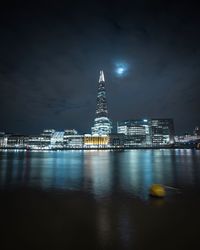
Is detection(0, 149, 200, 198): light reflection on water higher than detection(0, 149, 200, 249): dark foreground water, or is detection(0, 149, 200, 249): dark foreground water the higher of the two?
detection(0, 149, 200, 198): light reflection on water

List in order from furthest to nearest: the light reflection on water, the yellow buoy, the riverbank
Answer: the light reflection on water < the yellow buoy < the riverbank

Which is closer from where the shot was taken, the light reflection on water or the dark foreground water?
the dark foreground water

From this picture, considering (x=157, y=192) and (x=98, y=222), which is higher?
(x=157, y=192)

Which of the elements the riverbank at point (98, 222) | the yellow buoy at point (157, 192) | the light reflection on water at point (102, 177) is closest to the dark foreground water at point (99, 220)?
the riverbank at point (98, 222)

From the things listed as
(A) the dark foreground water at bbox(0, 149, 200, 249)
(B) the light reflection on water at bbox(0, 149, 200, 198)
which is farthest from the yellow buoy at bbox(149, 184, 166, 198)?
(B) the light reflection on water at bbox(0, 149, 200, 198)

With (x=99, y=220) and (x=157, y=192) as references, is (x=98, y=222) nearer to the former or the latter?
(x=99, y=220)

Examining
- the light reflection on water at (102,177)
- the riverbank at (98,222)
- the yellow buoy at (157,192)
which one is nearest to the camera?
the riverbank at (98,222)

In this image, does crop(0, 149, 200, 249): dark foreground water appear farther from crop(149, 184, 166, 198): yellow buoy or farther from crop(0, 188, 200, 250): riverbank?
crop(149, 184, 166, 198): yellow buoy

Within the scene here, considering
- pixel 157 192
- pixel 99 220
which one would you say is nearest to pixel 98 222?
pixel 99 220

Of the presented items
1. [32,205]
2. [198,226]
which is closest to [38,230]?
[32,205]

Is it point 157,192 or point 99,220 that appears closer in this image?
point 99,220

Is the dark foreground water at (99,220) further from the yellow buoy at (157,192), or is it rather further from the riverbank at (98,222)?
the yellow buoy at (157,192)

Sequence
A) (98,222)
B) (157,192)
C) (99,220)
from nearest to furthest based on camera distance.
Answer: (98,222) → (99,220) → (157,192)

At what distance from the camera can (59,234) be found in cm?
839
